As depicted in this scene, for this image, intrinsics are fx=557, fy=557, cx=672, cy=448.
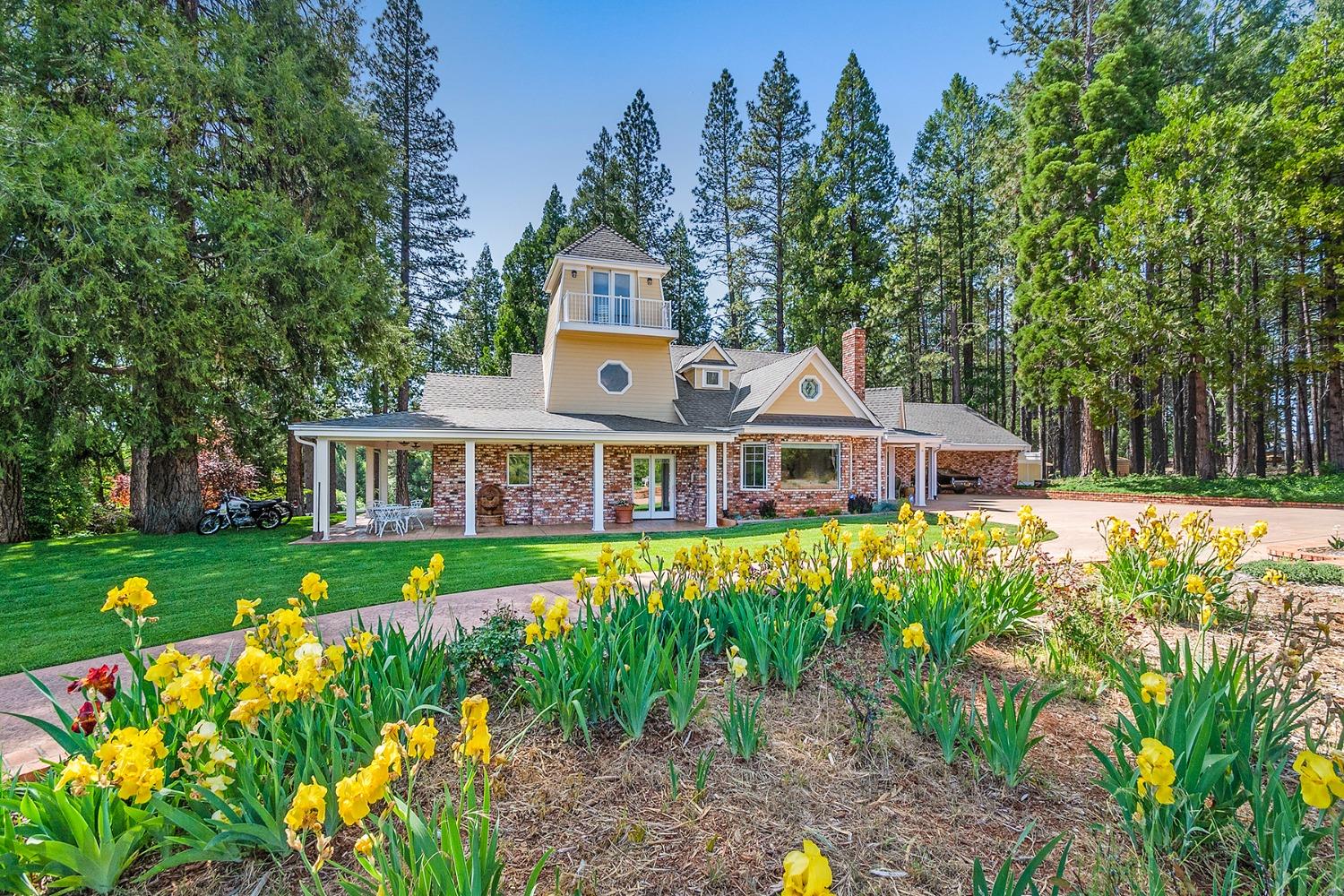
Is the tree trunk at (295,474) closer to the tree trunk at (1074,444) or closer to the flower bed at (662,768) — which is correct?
the flower bed at (662,768)

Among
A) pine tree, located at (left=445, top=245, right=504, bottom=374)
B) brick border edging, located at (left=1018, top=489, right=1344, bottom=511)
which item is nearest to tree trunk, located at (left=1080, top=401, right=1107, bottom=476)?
brick border edging, located at (left=1018, top=489, right=1344, bottom=511)

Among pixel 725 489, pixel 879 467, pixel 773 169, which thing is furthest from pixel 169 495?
pixel 773 169

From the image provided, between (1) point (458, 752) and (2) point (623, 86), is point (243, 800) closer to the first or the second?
(1) point (458, 752)

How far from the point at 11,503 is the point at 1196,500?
30536 millimetres

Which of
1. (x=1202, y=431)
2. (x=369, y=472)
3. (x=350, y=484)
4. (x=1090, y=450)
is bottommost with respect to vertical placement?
(x=350, y=484)

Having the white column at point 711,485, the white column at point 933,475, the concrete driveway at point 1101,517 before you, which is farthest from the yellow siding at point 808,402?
the white column at point 933,475

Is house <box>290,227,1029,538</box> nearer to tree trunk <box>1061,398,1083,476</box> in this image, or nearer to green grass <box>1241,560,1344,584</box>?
green grass <box>1241,560,1344,584</box>

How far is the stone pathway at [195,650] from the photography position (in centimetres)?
320

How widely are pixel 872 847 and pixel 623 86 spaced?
30.2 m

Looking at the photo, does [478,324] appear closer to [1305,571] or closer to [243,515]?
[243,515]

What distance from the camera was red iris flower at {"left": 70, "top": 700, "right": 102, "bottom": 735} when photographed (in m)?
2.14

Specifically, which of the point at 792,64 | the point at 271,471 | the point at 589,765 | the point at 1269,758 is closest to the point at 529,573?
the point at 589,765

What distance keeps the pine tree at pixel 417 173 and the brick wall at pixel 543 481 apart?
335 inches

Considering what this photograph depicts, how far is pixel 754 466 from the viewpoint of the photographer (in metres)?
17.0
